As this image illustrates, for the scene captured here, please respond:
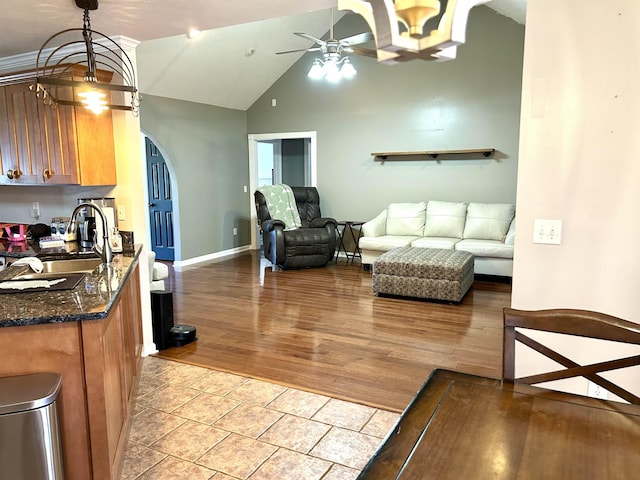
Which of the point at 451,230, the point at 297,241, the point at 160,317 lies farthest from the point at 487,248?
the point at 160,317

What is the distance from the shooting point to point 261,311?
464 centimetres

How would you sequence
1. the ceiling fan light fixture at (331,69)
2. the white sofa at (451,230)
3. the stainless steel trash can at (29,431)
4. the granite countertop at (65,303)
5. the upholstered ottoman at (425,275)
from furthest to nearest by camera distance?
the white sofa at (451,230)
the ceiling fan light fixture at (331,69)
the upholstered ottoman at (425,275)
the granite countertop at (65,303)
the stainless steel trash can at (29,431)

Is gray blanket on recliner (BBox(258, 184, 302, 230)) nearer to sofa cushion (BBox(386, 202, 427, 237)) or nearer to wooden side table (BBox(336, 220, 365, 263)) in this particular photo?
wooden side table (BBox(336, 220, 365, 263))

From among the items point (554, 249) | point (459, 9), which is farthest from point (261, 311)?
point (459, 9)

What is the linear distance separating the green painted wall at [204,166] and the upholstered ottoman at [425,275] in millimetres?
3183

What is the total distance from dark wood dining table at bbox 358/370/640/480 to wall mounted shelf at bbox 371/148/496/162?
17.7ft

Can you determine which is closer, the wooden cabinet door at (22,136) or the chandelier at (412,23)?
the chandelier at (412,23)

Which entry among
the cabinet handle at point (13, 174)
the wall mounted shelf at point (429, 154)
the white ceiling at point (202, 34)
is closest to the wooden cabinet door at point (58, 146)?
the cabinet handle at point (13, 174)

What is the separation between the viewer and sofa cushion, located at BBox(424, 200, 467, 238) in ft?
20.7

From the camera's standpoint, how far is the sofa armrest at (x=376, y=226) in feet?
21.3

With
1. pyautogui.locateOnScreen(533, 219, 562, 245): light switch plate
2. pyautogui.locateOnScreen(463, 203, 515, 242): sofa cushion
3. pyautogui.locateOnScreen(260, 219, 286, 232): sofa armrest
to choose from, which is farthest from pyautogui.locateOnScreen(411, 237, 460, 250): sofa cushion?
pyautogui.locateOnScreen(533, 219, 562, 245): light switch plate

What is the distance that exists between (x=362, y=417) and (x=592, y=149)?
68.3 inches

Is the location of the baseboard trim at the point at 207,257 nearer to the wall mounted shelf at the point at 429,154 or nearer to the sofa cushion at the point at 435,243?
the wall mounted shelf at the point at 429,154

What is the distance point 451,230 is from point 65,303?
523 cm
